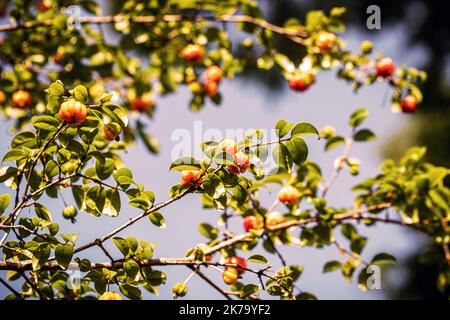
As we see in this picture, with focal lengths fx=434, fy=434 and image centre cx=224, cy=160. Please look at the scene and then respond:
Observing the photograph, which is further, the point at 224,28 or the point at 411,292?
the point at 411,292

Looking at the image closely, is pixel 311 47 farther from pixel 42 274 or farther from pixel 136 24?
pixel 42 274

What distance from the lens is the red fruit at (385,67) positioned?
2549 millimetres

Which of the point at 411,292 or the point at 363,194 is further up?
the point at 363,194

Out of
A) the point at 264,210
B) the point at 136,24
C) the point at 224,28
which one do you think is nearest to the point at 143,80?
the point at 136,24

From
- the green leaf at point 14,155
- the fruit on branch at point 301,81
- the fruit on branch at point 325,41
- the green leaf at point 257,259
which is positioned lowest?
the green leaf at point 257,259

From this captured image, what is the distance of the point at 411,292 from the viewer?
5508 mm

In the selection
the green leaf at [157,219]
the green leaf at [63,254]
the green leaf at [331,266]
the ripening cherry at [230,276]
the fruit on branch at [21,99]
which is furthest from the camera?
the fruit on branch at [21,99]

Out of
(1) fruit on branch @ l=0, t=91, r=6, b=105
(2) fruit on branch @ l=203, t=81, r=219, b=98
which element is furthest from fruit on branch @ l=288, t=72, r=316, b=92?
(1) fruit on branch @ l=0, t=91, r=6, b=105

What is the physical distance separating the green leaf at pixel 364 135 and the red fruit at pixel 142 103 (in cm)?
157

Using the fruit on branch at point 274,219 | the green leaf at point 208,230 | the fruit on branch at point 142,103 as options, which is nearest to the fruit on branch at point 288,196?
the fruit on branch at point 274,219

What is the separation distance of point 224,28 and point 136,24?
0.54m

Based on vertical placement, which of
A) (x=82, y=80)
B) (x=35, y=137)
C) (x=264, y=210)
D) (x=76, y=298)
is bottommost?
(x=76, y=298)

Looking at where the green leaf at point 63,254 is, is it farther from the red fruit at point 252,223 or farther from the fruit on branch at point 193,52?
the fruit on branch at point 193,52

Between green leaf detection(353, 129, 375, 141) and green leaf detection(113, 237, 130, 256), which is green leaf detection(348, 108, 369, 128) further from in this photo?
green leaf detection(113, 237, 130, 256)
